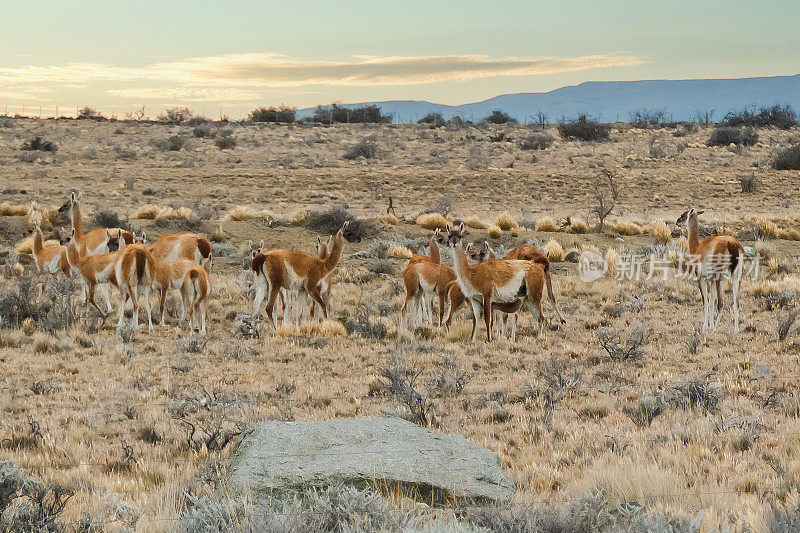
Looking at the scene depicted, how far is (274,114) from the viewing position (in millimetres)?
80188

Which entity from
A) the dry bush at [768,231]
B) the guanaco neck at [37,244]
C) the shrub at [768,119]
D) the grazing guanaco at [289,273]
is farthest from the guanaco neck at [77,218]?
the shrub at [768,119]

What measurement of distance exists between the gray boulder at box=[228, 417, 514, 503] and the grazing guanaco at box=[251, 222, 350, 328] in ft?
22.9

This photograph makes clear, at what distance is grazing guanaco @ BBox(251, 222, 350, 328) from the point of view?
12.8 metres

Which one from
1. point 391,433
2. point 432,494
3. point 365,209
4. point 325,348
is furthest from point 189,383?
point 365,209

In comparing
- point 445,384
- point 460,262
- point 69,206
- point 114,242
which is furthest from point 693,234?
point 69,206

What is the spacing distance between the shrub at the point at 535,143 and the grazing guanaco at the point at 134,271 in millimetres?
45636

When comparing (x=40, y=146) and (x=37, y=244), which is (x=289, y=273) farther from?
(x=40, y=146)

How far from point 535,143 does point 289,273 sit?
4651cm

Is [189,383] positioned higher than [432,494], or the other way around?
[432,494]

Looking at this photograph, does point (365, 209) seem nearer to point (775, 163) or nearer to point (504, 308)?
point (504, 308)

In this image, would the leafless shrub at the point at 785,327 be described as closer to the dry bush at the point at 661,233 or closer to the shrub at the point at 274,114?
the dry bush at the point at 661,233

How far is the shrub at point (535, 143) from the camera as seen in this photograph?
56.0 meters

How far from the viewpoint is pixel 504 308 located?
12242mm

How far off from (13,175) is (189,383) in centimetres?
3061
